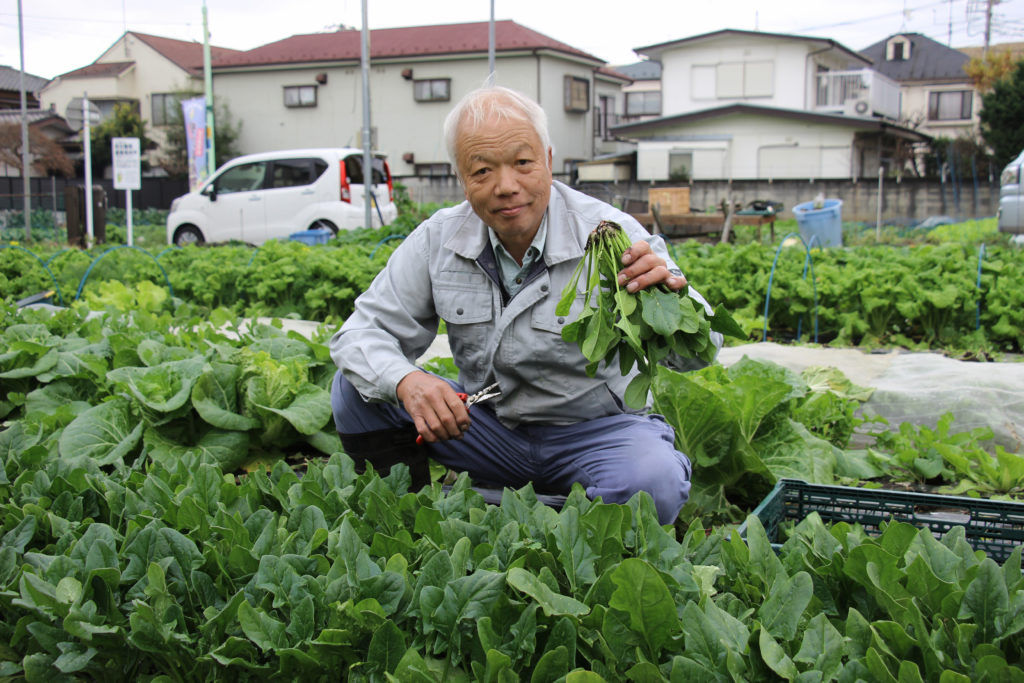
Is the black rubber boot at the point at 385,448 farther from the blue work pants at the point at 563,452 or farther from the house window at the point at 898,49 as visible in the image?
the house window at the point at 898,49

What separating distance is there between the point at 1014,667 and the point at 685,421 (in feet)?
5.23

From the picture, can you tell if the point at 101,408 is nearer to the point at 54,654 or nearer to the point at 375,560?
the point at 54,654

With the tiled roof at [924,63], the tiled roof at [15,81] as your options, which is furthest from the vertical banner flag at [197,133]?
the tiled roof at [924,63]

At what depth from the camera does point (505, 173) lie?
2.36 m

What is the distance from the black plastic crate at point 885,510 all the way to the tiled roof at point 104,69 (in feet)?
134

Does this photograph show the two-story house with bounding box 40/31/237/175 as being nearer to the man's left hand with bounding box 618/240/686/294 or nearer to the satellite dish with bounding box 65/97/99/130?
the satellite dish with bounding box 65/97/99/130

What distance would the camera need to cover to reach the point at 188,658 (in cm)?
165

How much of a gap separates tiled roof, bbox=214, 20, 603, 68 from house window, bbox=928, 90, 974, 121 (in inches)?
935

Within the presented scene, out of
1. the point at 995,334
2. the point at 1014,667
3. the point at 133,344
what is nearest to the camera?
the point at 1014,667

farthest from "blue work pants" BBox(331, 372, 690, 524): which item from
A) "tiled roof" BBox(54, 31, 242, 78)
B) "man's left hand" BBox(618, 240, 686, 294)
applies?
"tiled roof" BBox(54, 31, 242, 78)

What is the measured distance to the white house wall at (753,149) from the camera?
2903 cm

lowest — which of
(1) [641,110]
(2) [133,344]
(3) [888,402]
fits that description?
(3) [888,402]

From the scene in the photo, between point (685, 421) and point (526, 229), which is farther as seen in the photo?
point (685, 421)

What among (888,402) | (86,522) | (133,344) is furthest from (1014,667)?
(133,344)
